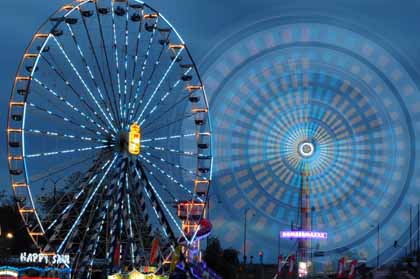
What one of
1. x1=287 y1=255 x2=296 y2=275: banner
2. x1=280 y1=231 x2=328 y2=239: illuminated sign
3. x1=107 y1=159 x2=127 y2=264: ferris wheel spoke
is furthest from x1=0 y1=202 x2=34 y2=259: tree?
x1=107 y1=159 x2=127 y2=264: ferris wheel spoke

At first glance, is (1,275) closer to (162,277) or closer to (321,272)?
(162,277)

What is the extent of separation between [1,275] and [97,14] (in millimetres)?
15453

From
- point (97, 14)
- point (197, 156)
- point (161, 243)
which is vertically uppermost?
point (97, 14)

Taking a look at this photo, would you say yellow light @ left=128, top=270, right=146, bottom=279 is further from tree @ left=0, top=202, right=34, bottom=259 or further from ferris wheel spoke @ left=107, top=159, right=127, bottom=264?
tree @ left=0, top=202, right=34, bottom=259

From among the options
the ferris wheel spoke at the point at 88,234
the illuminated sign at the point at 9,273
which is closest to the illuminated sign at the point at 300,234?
the ferris wheel spoke at the point at 88,234

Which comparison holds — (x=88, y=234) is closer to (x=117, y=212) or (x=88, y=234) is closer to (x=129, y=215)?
(x=129, y=215)

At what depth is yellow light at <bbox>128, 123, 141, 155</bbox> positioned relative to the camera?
48.3 meters

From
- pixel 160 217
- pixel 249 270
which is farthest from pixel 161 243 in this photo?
pixel 249 270

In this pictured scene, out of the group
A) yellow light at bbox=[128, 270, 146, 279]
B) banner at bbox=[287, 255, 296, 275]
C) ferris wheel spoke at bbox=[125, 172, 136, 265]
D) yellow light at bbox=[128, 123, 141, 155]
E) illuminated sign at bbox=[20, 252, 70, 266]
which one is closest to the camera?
yellow light at bbox=[128, 270, 146, 279]

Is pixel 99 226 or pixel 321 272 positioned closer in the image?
pixel 99 226

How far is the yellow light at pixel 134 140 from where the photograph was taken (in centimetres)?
4834

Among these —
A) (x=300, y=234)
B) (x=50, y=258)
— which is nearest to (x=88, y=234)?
(x=50, y=258)

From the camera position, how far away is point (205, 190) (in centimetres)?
5503

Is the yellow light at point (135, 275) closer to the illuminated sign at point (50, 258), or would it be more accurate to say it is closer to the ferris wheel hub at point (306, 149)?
the illuminated sign at point (50, 258)
